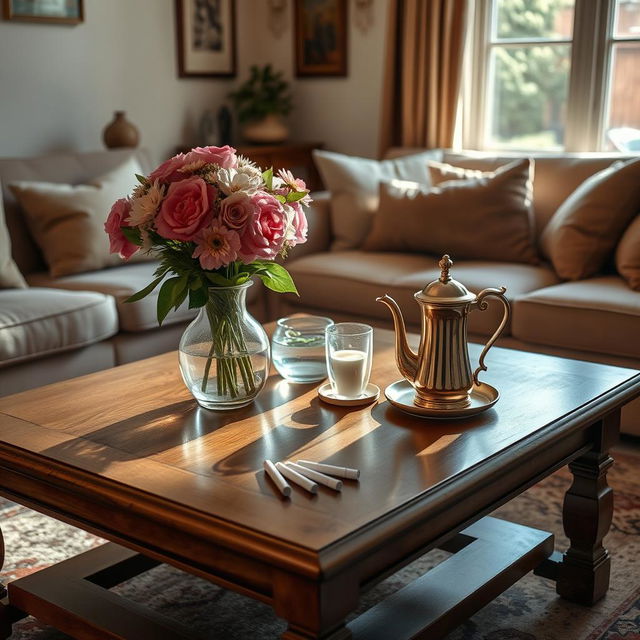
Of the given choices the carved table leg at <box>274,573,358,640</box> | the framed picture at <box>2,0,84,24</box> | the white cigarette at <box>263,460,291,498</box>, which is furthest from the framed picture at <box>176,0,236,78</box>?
the carved table leg at <box>274,573,358,640</box>

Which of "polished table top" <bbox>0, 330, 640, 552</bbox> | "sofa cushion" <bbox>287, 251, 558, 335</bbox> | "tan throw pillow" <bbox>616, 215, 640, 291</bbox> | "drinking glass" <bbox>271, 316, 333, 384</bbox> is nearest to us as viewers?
"polished table top" <bbox>0, 330, 640, 552</bbox>

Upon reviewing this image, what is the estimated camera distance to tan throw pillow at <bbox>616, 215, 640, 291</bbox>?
319 centimetres

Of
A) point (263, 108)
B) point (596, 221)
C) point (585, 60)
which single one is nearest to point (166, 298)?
point (596, 221)

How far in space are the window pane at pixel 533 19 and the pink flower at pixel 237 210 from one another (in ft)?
9.86

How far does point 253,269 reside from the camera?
1.87 metres

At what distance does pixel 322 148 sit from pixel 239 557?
3.95m

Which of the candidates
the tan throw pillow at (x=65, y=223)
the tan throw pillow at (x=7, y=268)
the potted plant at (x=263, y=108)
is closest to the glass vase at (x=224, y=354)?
the tan throw pillow at (x=7, y=268)

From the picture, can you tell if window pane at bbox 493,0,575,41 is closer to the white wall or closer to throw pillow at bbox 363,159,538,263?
the white wall

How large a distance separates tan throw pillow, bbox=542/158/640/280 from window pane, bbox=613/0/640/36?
0.92 m

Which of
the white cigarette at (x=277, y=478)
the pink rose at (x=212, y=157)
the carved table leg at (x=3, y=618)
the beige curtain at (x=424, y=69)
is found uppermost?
the beige curtain at (x=424, y=69)

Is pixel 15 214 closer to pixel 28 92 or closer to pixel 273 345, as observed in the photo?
pixel 28 92

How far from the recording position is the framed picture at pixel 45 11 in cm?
400

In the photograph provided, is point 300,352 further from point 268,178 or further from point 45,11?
→ point 45,11

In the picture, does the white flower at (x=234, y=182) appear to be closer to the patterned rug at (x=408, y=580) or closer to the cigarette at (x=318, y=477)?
the cigarette at (x=318, y=477)
